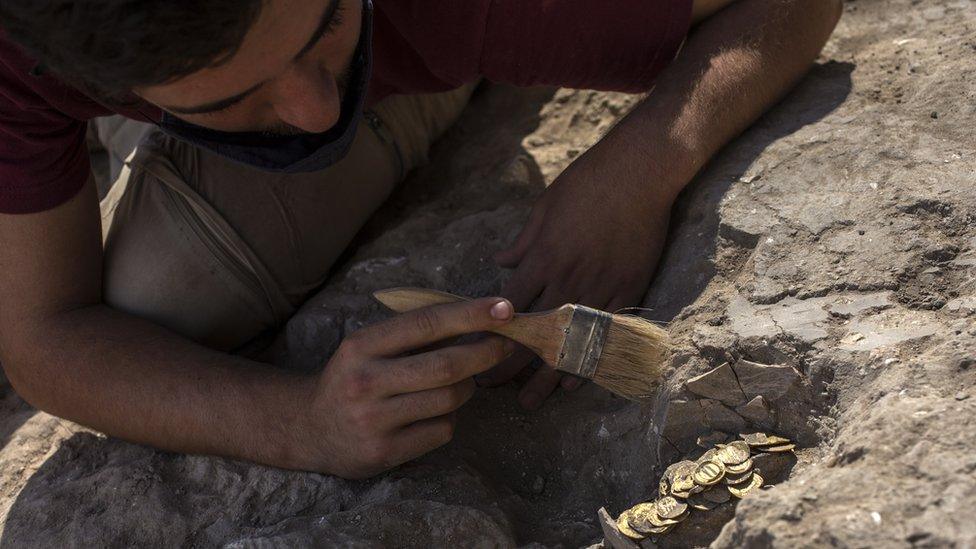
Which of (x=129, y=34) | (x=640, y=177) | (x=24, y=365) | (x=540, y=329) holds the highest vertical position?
(x=129, y=34)

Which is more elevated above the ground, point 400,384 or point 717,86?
point 717,86

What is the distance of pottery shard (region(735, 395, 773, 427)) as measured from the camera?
176cm

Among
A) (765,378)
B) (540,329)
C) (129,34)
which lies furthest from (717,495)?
(129,34)

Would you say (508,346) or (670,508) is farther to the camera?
(508,346)

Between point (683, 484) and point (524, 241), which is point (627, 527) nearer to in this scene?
point (683, 484)

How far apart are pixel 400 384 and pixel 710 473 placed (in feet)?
2.20

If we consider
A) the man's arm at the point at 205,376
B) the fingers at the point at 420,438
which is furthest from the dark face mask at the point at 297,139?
the fingers at the point at 420,438

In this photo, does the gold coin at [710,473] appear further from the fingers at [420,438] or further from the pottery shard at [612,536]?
the fingers at [420,438]

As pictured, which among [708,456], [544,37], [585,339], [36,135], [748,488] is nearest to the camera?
[748,488]

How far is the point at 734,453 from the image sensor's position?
1722 millimetres

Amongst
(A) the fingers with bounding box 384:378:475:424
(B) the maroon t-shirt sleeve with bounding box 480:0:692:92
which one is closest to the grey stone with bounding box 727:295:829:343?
(A) the fingers with bounding box 384:378:475:424

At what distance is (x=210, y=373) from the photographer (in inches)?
86.4

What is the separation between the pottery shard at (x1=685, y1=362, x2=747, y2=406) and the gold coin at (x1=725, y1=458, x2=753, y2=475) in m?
0.15

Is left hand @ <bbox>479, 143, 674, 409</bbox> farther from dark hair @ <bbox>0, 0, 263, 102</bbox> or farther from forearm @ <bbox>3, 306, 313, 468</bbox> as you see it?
dark hair @ <bbox>0, 0, 263, 102</bbox>
